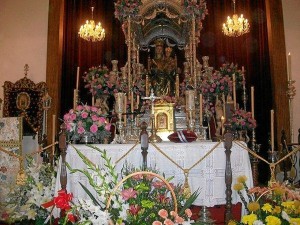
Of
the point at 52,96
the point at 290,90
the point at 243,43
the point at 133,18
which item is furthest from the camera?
the point at 243,43

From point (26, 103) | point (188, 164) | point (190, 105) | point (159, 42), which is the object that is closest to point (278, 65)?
point (159, 42)

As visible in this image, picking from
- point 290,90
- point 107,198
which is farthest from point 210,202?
point 290,90

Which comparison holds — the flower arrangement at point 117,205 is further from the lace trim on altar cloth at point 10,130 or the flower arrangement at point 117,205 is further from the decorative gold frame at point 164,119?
the lace trim on altar cloth at point 10,130

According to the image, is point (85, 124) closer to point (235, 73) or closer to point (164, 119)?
point (164, 119)

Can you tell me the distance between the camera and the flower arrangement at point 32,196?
13.1 feet

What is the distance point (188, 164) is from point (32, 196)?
1.76 m

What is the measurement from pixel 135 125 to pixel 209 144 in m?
1.96

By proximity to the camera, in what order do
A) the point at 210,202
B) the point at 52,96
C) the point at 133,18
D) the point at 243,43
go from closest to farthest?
the point at 210,202
the point at 133,18
the point at 52,96
the point at 243,43

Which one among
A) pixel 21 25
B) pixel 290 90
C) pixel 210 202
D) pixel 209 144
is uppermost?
pixel 21 25

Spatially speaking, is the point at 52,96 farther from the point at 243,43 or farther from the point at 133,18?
the point at 243,43

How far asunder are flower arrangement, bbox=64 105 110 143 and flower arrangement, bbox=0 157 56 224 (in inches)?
20.6

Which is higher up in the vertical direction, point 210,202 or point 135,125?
point 135,125

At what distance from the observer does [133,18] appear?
6.68 metres

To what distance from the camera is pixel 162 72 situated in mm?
6957
